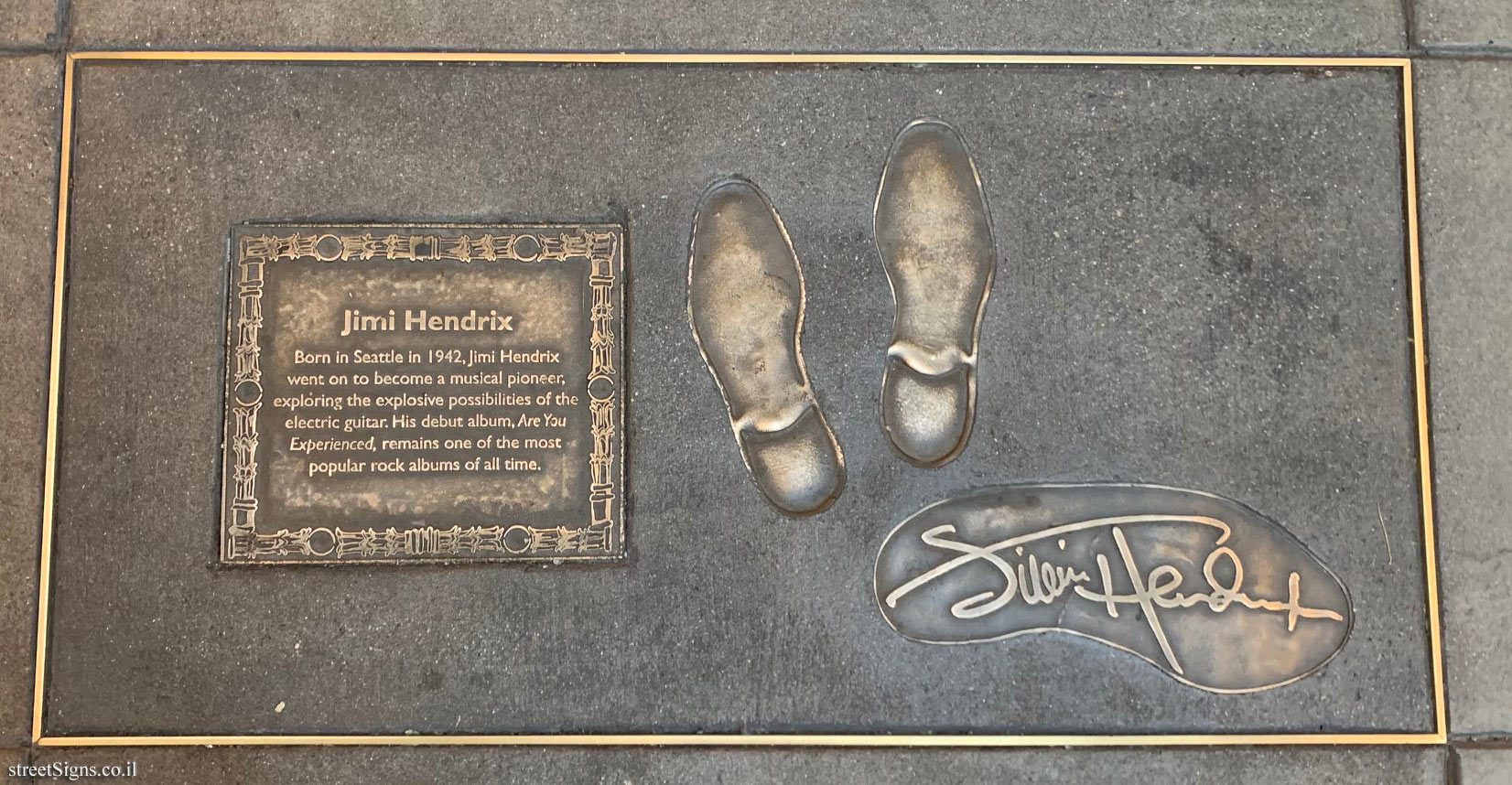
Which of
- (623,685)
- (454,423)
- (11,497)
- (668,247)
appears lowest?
(623,685)

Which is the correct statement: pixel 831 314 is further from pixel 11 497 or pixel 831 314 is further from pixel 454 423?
pixel 11 497

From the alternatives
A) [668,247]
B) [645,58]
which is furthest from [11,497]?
[645,58]

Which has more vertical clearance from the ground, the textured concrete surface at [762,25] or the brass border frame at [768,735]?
the textured concrete surface at [762,25]

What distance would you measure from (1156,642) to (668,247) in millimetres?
1097

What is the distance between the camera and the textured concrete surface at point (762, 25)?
1.61 meters

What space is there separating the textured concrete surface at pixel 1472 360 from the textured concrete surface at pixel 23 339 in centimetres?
247

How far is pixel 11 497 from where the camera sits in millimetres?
1530

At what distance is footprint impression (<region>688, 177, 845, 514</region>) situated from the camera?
5.07 ft

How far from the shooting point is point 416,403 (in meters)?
1.53
